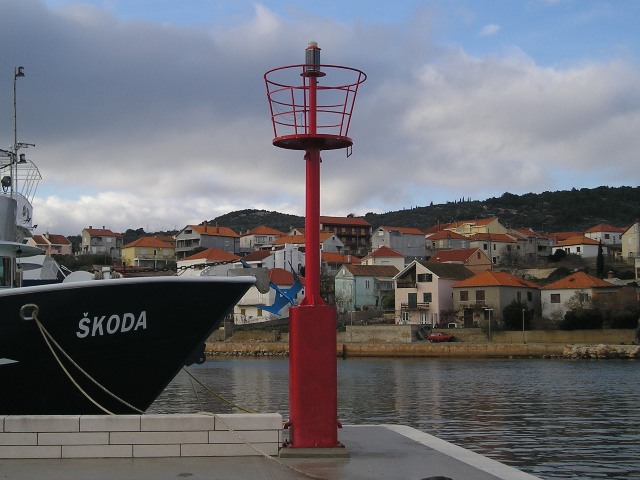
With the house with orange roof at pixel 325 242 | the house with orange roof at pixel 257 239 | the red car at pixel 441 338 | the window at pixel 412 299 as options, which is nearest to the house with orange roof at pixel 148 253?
the house with orange roof at pixel 257 239

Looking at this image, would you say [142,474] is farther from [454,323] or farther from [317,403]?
[454,323]

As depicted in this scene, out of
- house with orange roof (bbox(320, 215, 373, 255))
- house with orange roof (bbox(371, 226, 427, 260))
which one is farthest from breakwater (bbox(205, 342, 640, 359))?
house with orange roof (bbox(320, 215, 373, 255))

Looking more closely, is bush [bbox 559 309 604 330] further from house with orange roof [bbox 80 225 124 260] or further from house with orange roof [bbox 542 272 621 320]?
house with orange roof [bbox 80 225 124 260]

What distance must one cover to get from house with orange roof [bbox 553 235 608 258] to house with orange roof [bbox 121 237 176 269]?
56860 mm

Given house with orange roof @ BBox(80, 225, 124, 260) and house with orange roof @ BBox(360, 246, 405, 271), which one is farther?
house with orange roof @ BBox(80, 225, 124, 260)

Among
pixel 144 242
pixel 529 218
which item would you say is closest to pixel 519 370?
pixel 144 242

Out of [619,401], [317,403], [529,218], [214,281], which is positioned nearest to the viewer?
[317,403]

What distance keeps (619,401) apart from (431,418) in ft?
27.9

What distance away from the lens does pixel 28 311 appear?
10586 mm

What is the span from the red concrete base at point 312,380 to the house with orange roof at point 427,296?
68718 millimetres

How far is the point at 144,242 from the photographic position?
130 metres

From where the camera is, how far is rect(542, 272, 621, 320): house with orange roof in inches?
2847

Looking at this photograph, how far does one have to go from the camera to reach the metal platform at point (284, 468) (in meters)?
8.35

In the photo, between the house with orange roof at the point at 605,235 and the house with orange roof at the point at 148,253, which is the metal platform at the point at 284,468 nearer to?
the house with orange roof at the point at 148,253
